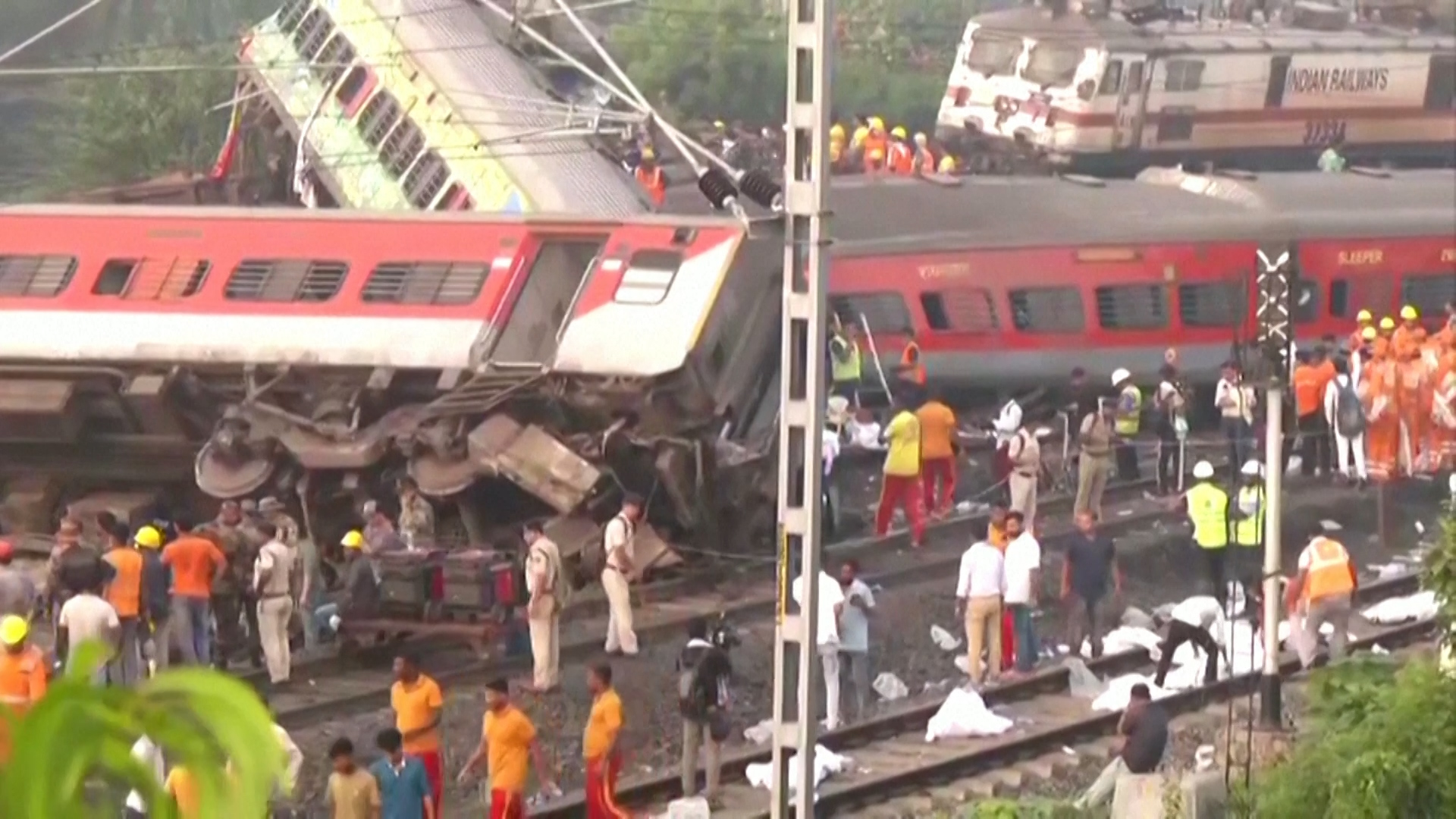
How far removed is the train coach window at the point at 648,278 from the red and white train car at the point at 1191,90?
10986mm

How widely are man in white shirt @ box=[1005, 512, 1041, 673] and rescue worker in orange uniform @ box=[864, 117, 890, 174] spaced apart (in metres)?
10.9

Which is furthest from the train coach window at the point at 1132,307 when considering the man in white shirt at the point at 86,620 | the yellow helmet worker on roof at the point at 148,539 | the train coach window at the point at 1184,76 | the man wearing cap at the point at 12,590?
the man in white shirt at the point at 86,620

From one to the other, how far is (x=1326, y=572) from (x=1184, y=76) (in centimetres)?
1480

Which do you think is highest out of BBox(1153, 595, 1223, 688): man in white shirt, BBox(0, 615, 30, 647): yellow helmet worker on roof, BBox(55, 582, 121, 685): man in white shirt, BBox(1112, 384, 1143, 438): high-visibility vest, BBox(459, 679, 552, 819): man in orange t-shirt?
BBox(0, 615, 30, 647): yellow helmet worker on roof

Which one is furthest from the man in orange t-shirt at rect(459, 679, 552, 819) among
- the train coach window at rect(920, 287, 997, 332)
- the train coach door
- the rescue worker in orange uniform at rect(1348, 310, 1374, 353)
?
the train coach door

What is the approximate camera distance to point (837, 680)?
15.4m

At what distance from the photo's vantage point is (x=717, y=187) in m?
17.4

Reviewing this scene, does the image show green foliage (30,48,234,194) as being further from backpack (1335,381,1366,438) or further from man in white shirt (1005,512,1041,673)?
man in white shirt (1005,512,1041,673)

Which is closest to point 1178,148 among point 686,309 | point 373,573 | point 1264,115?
point 1264,115

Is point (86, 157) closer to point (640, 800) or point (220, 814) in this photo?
point (640, 800)

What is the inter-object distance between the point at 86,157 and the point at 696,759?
651 inches

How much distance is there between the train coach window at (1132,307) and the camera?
25.2 m

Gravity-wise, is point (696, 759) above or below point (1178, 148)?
above

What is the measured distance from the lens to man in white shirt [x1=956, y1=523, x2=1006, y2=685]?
15.8 m
